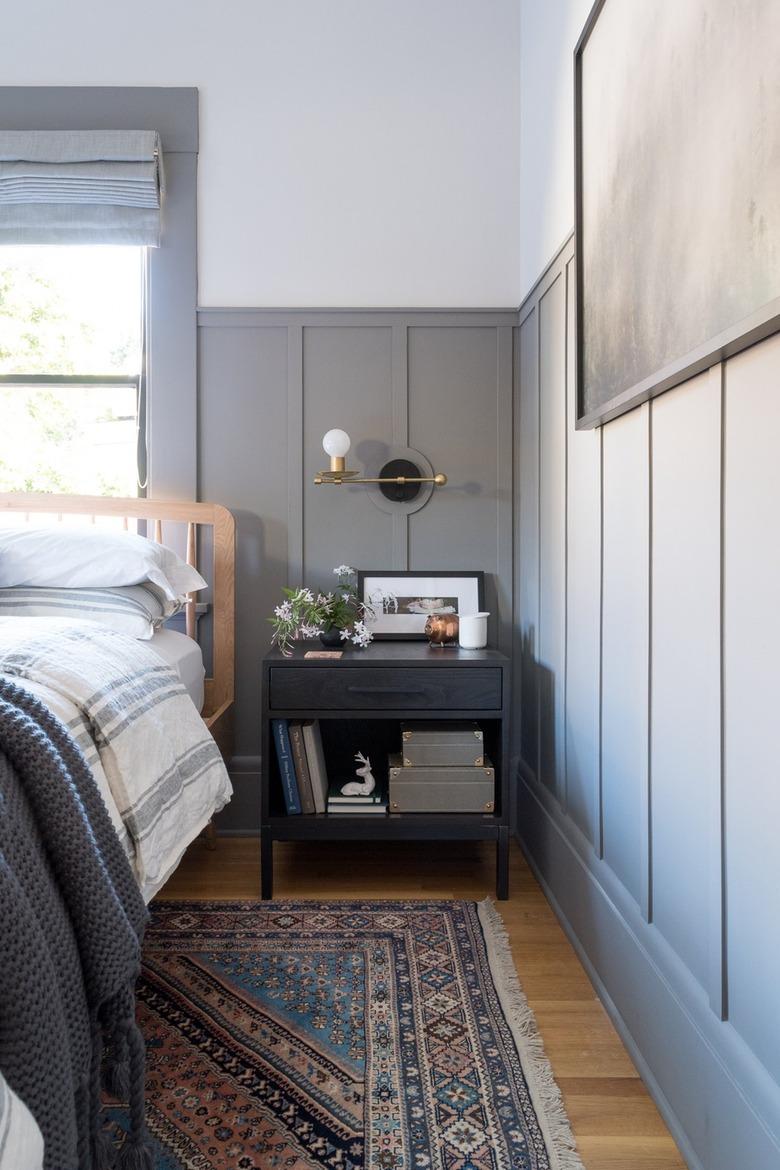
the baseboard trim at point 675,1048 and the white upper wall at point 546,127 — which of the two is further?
the white upper wall at point 546,127

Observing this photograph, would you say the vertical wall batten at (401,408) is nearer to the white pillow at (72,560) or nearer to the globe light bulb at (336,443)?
the globe light bulb at (336,443)

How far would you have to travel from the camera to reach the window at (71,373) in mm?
2758

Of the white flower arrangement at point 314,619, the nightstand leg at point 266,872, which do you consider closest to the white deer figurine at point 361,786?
the nightstand leg at point 266,872

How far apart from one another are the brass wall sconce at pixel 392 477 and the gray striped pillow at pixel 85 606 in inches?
→ 28.9

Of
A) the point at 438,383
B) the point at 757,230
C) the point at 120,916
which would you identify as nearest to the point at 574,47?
the point at 438,383

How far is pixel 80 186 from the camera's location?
103 inches

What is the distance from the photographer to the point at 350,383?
8.81 ft

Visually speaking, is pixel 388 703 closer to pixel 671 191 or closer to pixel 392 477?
pixel 392 477

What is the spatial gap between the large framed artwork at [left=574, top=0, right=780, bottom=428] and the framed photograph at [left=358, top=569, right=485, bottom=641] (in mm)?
960

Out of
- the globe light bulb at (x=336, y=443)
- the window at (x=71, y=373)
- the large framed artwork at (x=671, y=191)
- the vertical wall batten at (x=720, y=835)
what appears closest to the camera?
the large framed artwork at (x=671, y=191)

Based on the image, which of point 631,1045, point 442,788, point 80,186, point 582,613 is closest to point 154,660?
point 442,788

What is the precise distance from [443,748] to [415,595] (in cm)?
61

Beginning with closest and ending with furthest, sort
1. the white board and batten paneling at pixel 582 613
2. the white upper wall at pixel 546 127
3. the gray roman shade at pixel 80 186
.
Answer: the white board and batten paneling at pixel 582 613 < the white upper wall at pixel 546 127 < the gray roman shade at pixel 80 186

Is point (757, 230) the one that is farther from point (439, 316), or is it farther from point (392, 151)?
point (392, 151)
